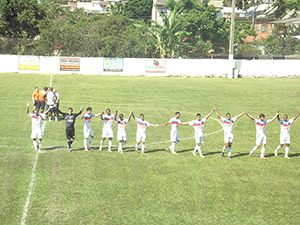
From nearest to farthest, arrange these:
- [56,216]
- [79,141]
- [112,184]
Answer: [56,216], [112,184], [79,141]

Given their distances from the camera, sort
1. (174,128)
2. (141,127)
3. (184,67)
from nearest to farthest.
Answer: (141,127) → (174,128) → (184,67)

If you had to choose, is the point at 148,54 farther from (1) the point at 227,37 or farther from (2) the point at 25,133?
(2) the point at 25,133

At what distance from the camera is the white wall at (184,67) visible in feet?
169

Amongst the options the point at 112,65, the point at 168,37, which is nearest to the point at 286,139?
the point at 112,65

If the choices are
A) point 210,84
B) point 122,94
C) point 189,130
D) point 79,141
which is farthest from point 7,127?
point 210,84

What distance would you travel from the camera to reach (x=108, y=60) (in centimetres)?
5191

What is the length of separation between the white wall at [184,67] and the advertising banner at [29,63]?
0.40 m

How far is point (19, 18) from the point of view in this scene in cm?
6203

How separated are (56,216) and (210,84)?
3624 centimetres

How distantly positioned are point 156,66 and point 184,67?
3.90m

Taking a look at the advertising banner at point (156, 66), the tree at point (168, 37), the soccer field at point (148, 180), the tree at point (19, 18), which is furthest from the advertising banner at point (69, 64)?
the soccer field at point (148, 180)

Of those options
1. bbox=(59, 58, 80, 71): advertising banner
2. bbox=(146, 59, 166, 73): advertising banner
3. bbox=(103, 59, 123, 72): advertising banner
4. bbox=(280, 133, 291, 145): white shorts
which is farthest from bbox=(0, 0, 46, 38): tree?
bbox=(280, 133, 291, 145): white shorts

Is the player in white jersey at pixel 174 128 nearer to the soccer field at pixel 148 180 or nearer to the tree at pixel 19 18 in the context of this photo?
the soccer field at pixel 148 180

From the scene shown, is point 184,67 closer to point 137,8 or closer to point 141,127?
point 141,127
